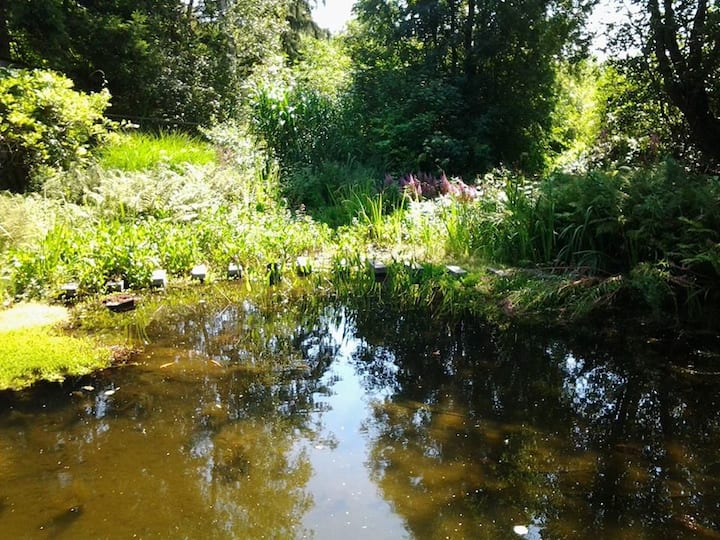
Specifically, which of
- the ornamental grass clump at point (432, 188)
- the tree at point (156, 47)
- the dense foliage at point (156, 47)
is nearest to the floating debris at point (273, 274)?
the ornamental grass clump at point (432, 188)

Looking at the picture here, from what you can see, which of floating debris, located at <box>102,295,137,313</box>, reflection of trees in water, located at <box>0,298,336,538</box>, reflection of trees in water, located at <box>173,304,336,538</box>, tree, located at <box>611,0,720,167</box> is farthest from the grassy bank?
tree, located at <box>611,0,720,167</box>

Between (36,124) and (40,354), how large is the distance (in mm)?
4678

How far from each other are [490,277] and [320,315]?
1705 millimetres

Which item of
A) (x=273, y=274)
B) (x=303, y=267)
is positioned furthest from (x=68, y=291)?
(x=303, y=267)

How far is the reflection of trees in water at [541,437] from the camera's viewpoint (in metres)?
2.49

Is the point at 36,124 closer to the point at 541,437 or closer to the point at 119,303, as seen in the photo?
the point at 119,303

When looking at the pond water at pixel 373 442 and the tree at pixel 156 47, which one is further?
the tree at pixel 156 47

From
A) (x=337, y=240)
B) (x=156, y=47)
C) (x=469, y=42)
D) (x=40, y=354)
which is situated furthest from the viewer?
(x=156, y=47)

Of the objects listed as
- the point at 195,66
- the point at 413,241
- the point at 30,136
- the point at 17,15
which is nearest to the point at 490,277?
the point at 413,241

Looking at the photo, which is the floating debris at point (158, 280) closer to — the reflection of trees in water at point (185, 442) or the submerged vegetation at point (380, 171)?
the submerged vegetation at point (380, 171)

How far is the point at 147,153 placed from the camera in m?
8.88

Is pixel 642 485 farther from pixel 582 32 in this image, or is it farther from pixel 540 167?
pixel 540 167

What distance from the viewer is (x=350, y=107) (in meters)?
11.1

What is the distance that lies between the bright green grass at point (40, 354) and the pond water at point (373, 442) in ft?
0.42
